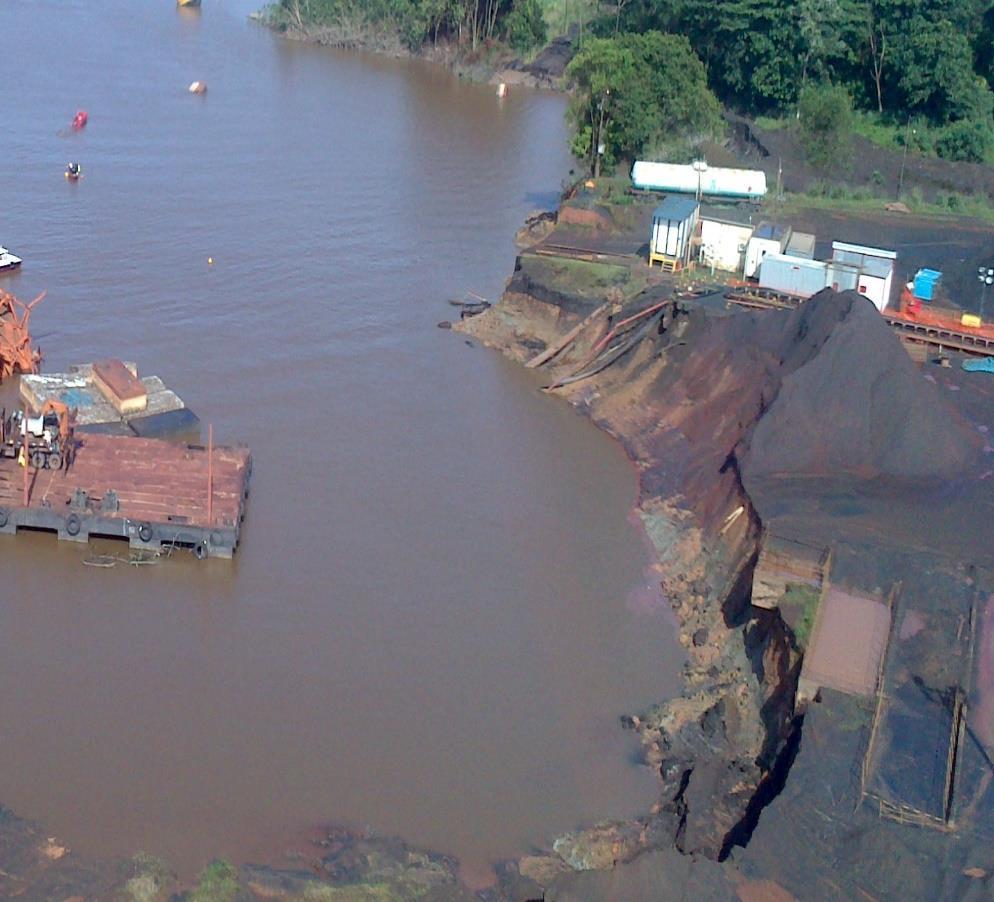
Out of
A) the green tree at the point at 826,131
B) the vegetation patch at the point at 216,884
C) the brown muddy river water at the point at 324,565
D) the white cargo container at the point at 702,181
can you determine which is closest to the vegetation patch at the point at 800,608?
the brown muddy river water at the point at 324,565

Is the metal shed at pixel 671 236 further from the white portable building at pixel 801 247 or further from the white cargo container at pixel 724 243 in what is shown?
the white portable building at pixel 801 247

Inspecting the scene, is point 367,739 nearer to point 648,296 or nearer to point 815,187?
point 648,296

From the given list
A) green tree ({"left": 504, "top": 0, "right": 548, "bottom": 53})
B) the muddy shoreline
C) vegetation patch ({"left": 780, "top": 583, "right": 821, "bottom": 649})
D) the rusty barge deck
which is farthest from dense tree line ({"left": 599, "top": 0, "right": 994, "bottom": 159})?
the rusty barge deck

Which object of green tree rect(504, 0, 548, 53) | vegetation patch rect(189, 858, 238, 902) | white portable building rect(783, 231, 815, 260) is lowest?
vegetation patch rect(189, 858, 238, 902)

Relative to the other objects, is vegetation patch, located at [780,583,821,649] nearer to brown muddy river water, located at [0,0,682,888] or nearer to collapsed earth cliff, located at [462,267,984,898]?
collapsed earth cliff, located at [462,267,984,898]

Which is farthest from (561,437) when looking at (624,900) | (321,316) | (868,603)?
(624,900)

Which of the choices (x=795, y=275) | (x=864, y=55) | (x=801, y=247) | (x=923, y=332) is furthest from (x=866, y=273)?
(x=864, y=55)

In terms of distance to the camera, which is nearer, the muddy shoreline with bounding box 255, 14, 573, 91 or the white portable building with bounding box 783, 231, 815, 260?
the white portable building with bounding box 783, 231, 815, 260
